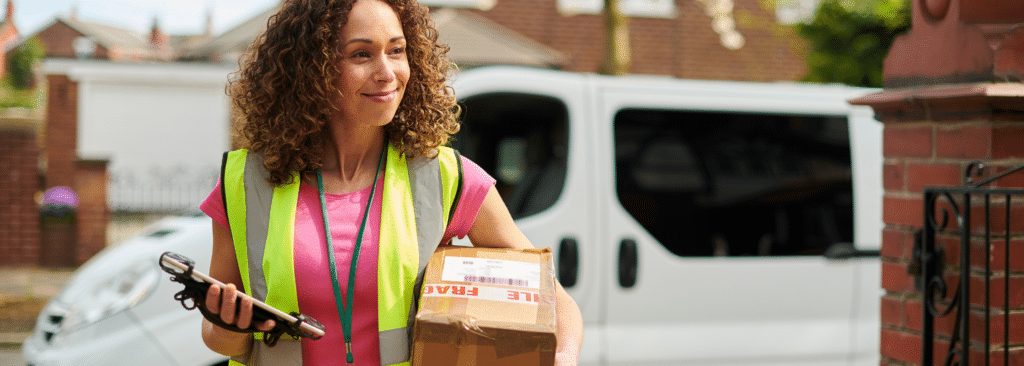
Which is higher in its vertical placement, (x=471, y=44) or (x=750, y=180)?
(x=471, y=44)

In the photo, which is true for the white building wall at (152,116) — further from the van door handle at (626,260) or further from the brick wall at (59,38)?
the van door handle at (626,260)

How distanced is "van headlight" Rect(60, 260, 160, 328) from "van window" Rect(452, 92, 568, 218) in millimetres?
1393

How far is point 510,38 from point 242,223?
11.0 meters

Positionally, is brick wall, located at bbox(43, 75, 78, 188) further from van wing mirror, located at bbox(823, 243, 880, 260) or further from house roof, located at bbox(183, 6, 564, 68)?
van wing mirror, located at bbox(823, 243, 880, 260)

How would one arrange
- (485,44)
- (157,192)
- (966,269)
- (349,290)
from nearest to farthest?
(349,290) < (966,269) < (157,192) < (485,44)

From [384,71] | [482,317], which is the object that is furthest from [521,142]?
[482,317]

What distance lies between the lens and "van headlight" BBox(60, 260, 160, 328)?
10.8 feet

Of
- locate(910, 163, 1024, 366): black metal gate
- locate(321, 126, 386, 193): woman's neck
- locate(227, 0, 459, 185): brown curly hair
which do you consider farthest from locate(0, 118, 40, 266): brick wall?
locate(910, 163, 1024, 366): black metal gate

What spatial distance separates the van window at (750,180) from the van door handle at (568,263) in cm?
49

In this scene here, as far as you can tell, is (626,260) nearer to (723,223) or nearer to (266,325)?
(723,223)

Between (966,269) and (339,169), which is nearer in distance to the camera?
(339,169)

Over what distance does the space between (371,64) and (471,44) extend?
31.9ft

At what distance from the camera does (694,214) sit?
3.91 meters

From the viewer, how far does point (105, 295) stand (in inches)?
133
